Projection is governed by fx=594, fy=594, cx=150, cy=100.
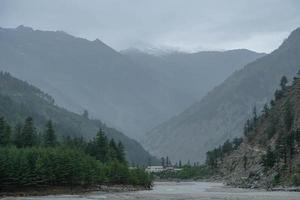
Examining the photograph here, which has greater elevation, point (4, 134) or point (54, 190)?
point (4, 134)

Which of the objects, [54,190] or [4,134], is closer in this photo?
[54,190]

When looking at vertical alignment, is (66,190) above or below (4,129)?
below

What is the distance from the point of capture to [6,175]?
472 ft

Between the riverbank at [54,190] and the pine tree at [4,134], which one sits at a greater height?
the pine tree at [4,134]

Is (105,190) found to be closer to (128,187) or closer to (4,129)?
(128,187)

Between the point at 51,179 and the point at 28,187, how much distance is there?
1022 centimetres

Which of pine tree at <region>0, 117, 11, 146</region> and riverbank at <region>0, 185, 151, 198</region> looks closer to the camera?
riverbank at <region>0, 185, 151, 198</region>

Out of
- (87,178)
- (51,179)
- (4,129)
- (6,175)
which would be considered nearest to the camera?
(6,175)

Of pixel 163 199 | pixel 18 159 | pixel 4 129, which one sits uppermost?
pixel 4 129

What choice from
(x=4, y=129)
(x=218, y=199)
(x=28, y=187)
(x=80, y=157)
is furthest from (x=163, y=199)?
(x=4, y=129)

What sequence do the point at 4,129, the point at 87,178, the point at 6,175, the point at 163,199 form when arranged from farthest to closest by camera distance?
the point at 4,129 → the point at 87,178 → the point at 6,175 → the point at 163,199

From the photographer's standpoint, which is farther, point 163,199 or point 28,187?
point 28,187

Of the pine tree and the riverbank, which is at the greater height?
the pine tree

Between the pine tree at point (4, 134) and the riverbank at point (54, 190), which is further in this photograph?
the pine tree at point (4, 134)
